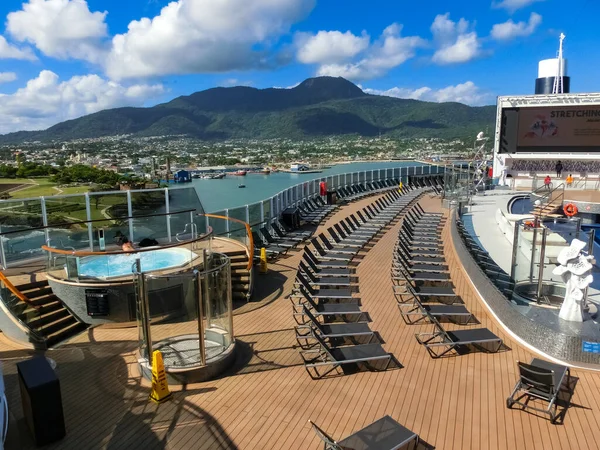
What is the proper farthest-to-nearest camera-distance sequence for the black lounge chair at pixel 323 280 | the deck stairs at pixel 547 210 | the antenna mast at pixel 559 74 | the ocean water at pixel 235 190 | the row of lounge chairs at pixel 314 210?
the antenna mast at pixel 559 74, the ocean water at pixel 235 190, the row of lounge chairs at pixel 314 210, the deck stairs at pixel 547 210, the black lounge chair at pixel 323 280

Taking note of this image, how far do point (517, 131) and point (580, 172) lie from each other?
5.31 meters

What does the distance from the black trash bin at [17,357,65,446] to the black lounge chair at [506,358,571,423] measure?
497cm

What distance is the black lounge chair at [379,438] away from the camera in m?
4.24

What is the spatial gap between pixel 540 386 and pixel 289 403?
2.93 metres

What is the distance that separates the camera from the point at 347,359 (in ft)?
20.0

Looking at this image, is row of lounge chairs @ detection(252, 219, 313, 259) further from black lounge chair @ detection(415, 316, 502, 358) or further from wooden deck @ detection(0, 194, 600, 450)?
black lounge chair @ detection(415, 316, 502, 358)

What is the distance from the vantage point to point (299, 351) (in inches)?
268

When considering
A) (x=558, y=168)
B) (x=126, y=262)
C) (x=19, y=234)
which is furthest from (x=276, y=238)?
(x=558, y=168)

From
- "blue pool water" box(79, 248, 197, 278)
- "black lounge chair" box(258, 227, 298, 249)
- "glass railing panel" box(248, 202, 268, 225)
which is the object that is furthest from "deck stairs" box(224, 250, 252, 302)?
"glass railing panel" box(248, 202, 268, 225)

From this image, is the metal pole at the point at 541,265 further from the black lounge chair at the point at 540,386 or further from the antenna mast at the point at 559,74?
the antenna mast at the point at 559,74

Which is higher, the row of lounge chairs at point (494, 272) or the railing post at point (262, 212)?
the railing post at point (262, 212)

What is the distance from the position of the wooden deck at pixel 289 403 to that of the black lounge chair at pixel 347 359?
145mm

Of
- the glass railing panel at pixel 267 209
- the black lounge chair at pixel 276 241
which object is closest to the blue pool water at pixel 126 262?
the black lounge chair at pixel 276 241

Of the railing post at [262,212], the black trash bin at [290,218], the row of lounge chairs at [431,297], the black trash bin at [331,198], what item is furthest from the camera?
the black trash bin at [331,198]
